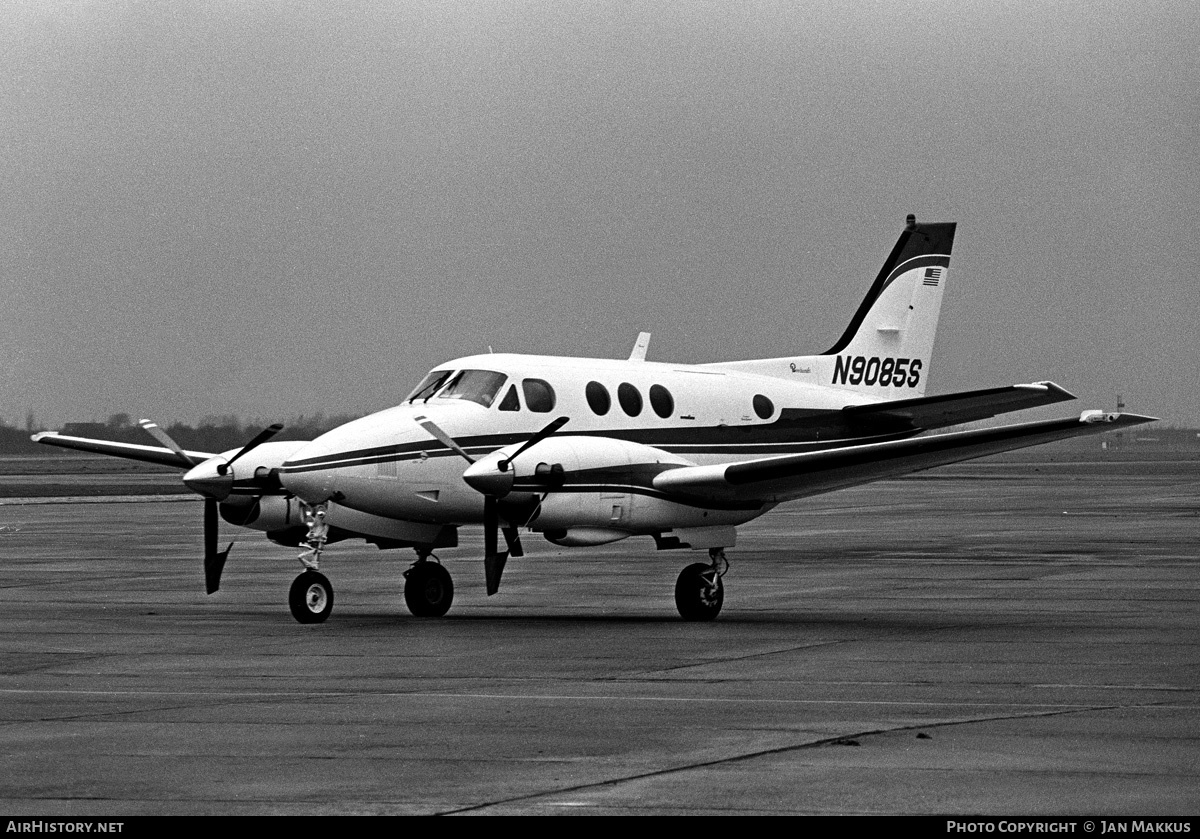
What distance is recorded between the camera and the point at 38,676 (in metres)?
14.4

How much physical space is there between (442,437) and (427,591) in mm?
2121

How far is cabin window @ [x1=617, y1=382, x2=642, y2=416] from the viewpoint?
21.6 metres

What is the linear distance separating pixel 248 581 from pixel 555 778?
17940mm

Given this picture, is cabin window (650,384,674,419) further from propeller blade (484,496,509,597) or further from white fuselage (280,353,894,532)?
propeller blade (484,496,509,597)

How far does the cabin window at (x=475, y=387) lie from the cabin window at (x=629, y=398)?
1.69 m

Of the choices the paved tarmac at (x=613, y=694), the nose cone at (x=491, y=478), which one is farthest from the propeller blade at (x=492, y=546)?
the paved tarmac at (x=613, y=694)

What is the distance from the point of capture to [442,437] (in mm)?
19828

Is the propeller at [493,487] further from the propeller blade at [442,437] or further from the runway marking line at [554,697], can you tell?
the runway marking line at [554,697]

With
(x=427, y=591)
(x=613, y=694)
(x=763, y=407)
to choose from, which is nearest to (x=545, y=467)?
(x=427, y=591)

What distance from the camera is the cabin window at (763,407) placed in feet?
76.4

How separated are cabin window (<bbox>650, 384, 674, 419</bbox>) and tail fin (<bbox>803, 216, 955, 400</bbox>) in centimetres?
466

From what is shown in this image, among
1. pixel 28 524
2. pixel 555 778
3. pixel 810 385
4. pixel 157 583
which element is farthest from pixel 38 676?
pixel 28 524

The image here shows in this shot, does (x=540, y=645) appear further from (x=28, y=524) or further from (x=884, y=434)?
(x=28, y=524)

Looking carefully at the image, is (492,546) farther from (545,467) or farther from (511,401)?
Answer: (511,401)
